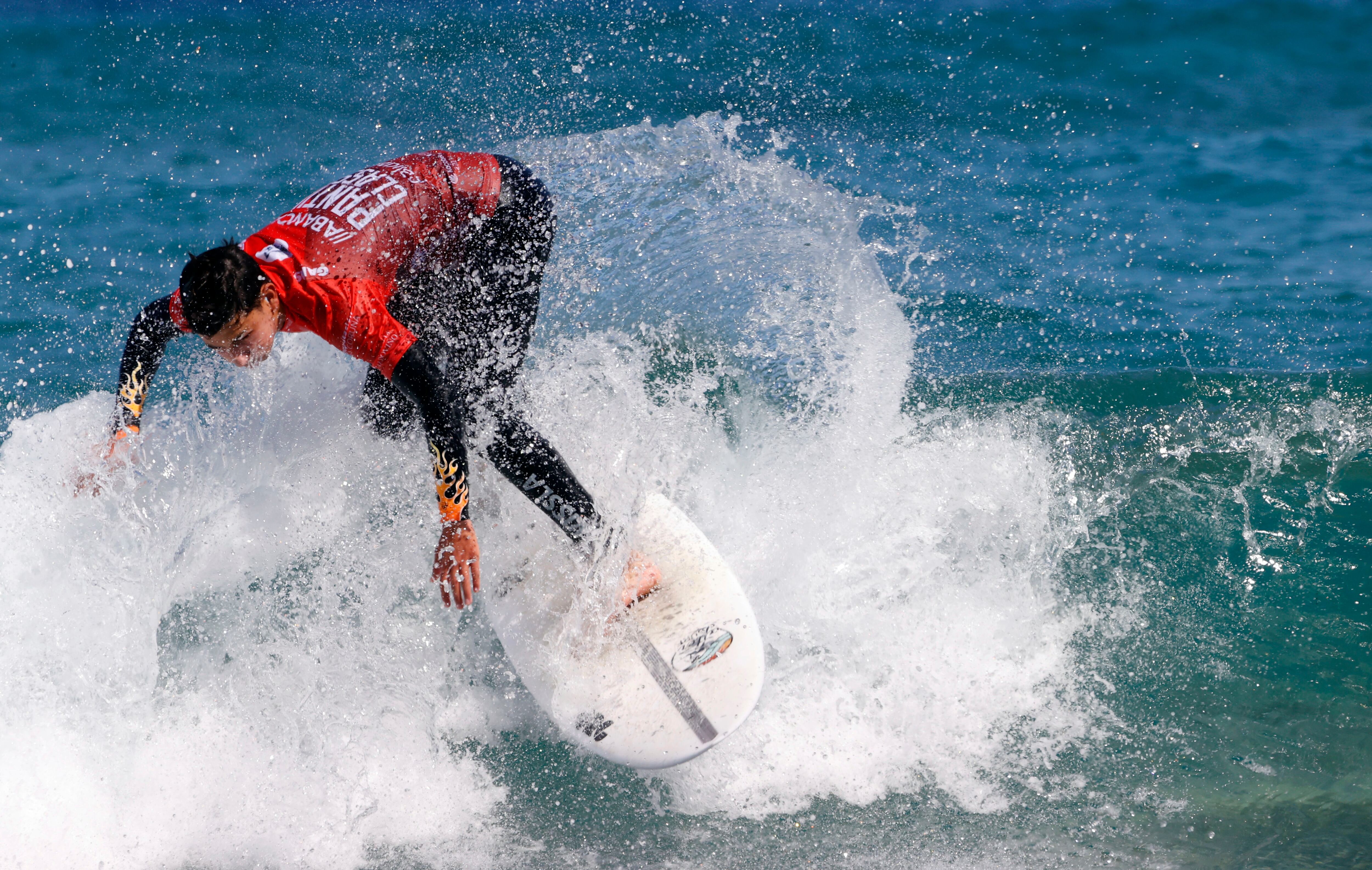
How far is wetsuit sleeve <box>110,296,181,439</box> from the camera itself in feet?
9.83

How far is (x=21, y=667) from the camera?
125 inches

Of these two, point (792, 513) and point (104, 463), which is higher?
point (104, 463)

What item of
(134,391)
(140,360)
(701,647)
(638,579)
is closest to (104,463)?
(134,391)

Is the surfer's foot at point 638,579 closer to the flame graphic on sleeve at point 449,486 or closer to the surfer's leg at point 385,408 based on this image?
the flame graphic on sleeve at point 449,486

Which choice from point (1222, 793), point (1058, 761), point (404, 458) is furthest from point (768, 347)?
point (1222, 793)

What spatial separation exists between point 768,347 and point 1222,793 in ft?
8.90

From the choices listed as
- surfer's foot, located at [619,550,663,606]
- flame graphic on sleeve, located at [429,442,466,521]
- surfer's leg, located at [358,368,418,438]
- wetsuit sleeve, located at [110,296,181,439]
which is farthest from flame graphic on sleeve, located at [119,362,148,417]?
surfer's foot, located at [619,550,663,606]

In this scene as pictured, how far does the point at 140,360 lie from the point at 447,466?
1220 millimetres

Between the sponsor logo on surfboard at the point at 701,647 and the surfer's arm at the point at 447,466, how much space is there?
95cm

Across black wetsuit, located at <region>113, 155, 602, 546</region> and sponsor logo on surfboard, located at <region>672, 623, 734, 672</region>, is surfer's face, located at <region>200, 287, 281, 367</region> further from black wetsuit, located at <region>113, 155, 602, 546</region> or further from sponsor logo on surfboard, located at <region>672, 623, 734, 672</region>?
sponsor logo on surfboard, located at <region>672, 623, 734, 672</region>

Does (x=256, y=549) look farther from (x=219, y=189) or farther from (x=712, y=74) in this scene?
(x=712, y=74)

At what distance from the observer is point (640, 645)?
3418 mm

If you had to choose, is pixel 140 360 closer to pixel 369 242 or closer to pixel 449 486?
pixel 369 242

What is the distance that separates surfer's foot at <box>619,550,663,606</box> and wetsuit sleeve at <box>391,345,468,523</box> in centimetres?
92
